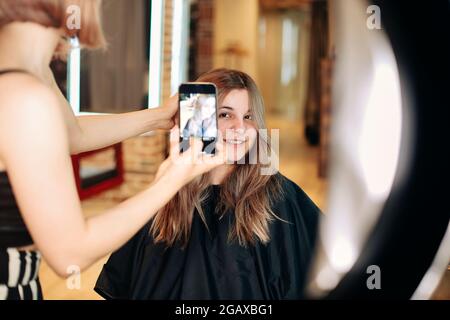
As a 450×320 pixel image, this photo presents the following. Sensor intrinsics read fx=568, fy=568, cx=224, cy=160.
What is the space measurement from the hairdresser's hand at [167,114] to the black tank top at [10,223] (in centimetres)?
38

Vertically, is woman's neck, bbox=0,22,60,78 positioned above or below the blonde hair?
below

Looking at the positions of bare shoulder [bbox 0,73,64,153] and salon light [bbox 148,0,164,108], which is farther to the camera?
salon light [bbox 148,0,164,108]

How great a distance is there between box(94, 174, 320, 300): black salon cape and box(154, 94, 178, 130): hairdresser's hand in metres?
0.15

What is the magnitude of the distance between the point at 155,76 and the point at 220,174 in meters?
0.23

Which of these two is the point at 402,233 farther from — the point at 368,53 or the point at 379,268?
the point at 368,53

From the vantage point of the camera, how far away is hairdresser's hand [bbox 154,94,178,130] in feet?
3.56

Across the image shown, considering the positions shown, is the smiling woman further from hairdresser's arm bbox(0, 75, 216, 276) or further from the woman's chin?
hairdresser's arm bbox(0, 75, 216, 276)

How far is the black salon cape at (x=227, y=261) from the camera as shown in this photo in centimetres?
100

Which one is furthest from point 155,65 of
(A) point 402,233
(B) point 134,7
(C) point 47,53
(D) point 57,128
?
(B) point 134,7

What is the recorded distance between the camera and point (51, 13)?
2.48ft

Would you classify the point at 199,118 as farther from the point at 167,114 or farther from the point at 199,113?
the point at 167,114

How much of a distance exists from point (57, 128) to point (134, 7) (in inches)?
76.1

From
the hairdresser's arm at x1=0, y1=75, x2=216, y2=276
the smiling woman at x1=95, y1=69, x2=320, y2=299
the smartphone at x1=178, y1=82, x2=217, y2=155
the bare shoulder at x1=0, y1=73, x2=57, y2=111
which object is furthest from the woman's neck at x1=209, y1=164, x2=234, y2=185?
the bare shoulder at x1=0, y1=73, x2=57, y2=111

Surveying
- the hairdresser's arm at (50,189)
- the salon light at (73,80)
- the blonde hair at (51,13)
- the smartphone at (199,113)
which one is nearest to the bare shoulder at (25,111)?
the hairdresser's arm at (50,189)
